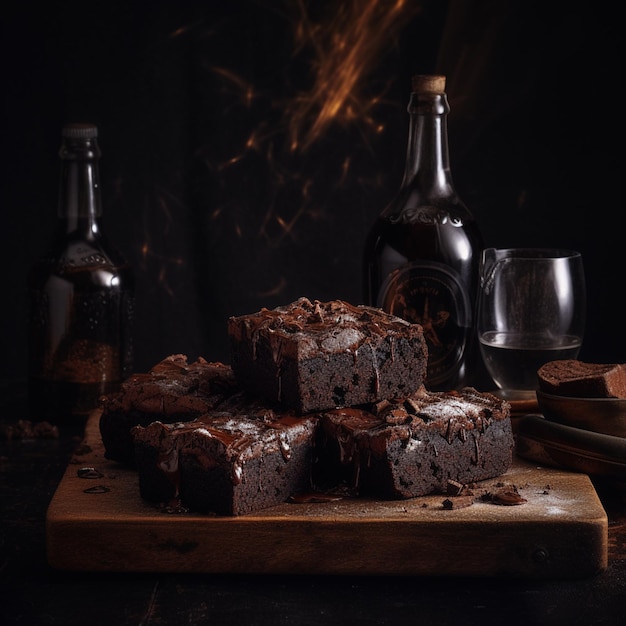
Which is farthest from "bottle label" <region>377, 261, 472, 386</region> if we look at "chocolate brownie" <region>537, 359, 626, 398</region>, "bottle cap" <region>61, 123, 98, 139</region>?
"bottle cap" <region>61, 123, 98, 139</region>

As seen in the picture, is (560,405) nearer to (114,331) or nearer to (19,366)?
(114,331)

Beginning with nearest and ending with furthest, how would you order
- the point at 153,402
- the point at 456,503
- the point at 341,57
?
the point at 456,503
the point at 153,402
the point at 341,57

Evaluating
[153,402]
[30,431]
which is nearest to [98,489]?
[153,402]

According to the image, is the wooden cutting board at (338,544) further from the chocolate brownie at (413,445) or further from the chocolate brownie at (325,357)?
the chocolate brownie at (325,357)

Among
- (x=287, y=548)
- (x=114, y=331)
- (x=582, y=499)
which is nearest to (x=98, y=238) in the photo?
(x=114, y=331)

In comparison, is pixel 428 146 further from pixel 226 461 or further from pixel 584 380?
pixel 226 461

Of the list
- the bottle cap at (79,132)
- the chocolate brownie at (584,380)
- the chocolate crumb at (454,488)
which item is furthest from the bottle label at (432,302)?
the bottle cap at (79,132)
